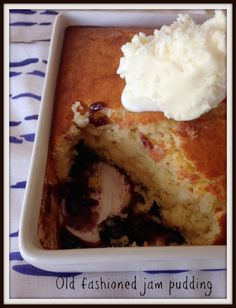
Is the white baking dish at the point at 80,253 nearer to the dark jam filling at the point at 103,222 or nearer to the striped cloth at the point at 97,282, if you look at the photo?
the striped cloth at the point at 97,282

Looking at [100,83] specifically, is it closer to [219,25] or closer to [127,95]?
[127,95]

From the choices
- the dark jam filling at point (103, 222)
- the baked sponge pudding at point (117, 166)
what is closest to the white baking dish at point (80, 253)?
the baked sponge pudding at point (117, 166)

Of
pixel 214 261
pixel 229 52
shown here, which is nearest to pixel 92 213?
pixel 214 261

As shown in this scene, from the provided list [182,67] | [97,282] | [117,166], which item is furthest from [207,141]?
[97,282]

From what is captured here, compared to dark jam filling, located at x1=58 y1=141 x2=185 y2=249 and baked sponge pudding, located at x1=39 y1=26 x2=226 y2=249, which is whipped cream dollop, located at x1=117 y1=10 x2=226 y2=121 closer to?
baked sponge pudding, located at x1=39 y1=26 x2=226 y2=249

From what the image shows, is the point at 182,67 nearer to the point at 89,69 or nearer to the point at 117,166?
the point at 89,69

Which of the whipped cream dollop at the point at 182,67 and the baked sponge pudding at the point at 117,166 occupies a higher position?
the whipped cream dollop at the point at 182,67

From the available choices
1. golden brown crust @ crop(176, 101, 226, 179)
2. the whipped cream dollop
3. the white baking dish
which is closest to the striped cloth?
the white baking dish

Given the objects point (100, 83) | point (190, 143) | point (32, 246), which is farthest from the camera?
point (100, 83)
